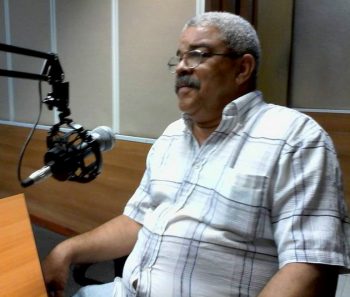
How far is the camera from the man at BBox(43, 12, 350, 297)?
0.86 metres

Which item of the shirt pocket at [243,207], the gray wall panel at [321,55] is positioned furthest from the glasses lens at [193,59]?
the gray wall panel at [321,55]

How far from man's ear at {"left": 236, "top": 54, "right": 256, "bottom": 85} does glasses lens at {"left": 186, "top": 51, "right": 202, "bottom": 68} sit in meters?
0.13

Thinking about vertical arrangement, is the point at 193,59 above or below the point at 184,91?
above

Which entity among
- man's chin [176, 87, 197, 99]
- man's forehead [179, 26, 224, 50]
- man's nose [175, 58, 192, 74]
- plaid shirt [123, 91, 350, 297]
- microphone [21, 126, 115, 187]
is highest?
man's forehead [179, 26, 224, 50]

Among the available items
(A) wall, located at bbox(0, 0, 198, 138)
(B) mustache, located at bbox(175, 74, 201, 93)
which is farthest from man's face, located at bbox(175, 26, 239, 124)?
(A) wall, located at bbox(0, 0, 198, 138)

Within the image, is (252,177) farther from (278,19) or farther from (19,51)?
(278,19)

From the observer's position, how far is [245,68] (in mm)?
1175

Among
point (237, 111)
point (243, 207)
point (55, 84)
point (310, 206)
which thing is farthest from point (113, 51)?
point (310, 206)

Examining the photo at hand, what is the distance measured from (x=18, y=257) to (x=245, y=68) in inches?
35.0

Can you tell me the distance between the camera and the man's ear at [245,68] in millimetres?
1172

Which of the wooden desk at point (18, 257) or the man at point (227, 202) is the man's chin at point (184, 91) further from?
the wooden desk at point (18, 257)

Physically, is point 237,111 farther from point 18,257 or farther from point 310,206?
point 18,257

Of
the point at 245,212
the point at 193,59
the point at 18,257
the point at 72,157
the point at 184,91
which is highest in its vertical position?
the point at 193,59

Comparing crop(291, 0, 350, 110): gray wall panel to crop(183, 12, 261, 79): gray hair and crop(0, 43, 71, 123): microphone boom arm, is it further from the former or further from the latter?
crop(0, 43, 71, 123): microphone boom arm
